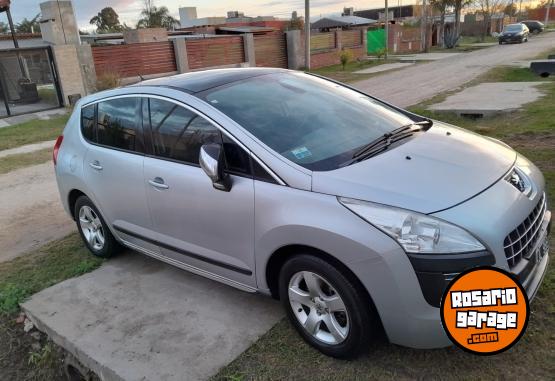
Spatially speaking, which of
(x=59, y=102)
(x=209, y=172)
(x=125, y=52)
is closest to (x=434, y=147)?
(x=209, y=172)

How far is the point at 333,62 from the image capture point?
2795cm

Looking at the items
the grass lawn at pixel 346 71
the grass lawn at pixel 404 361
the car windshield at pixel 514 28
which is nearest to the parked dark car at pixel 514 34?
the car windshield at pixel 514 28

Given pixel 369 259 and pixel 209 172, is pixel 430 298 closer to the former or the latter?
pixel 369 259

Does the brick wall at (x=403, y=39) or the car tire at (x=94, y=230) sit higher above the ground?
the car tire at (x=94, y=230)

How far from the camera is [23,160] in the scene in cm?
917

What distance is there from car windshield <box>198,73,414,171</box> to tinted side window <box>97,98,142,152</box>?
729mm

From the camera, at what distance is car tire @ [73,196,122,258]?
4.29 metres

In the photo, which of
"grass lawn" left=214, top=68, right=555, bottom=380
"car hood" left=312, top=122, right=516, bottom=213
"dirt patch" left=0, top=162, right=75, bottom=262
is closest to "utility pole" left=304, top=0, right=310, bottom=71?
"dirt patch" left=0, top=162, right=75, bottom=262

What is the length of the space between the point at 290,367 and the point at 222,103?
176cm

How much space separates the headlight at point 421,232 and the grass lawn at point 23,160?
8088mm

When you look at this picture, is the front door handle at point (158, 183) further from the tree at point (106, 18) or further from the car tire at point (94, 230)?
the tree at point (106, 18)

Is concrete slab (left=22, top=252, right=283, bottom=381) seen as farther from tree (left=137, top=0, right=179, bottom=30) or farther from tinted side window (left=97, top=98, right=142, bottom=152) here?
tree (left=137, top=0, right=179, bottom=30)

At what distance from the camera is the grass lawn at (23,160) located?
8.69 meters

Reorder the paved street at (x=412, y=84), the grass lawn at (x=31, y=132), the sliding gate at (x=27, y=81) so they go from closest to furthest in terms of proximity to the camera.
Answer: the grass lawn at (x=31, y=132)
the paved street at (x=412, y=84)
the sliding gate at (x=27, y=81)
